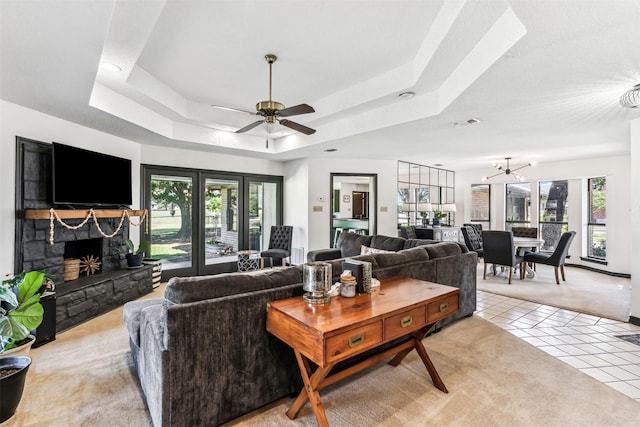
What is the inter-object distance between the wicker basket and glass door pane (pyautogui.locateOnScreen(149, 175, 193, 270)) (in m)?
1.54

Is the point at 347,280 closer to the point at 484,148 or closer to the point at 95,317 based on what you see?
the point at 95,317

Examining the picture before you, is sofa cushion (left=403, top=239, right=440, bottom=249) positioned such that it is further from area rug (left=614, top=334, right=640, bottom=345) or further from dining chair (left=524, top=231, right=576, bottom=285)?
dining chair (left=524, top=231, right=576, bottom=285)

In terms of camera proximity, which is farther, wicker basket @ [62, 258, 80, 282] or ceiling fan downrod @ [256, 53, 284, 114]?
wicker basket @ [62, 258, 80, 282]

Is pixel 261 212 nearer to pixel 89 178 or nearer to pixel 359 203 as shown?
pixel 89 178

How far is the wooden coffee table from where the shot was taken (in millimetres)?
1521

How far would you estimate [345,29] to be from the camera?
8.12 feet

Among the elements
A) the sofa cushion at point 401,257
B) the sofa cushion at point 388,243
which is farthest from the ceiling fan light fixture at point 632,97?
the sofa cushion at point 388,243

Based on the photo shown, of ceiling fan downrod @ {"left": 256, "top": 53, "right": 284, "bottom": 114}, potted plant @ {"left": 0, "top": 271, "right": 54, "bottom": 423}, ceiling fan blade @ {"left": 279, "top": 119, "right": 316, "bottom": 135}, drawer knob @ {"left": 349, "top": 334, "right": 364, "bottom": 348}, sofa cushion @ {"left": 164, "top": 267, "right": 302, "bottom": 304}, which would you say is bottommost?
potted plant @ {"left": 0, "top": 271, "right": 54, "bottom": 423}

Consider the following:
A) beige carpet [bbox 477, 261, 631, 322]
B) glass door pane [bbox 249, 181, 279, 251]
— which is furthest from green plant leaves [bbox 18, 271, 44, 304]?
beige carpet [bbox 477, 261, 631, 322]

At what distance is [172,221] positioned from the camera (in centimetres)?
553

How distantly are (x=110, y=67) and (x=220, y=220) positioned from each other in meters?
3.62

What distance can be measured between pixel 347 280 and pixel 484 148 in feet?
16.1

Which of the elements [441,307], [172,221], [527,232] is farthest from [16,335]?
[527,232]

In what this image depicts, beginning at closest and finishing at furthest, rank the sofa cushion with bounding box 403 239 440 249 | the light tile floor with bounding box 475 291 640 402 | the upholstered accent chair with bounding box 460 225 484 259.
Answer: the light tile floor with bounding box 475 291 640 402
the sofa cushion with bounding box 403 239 440 249
the upholstered accent chair with bounding box 460 225 484 259
